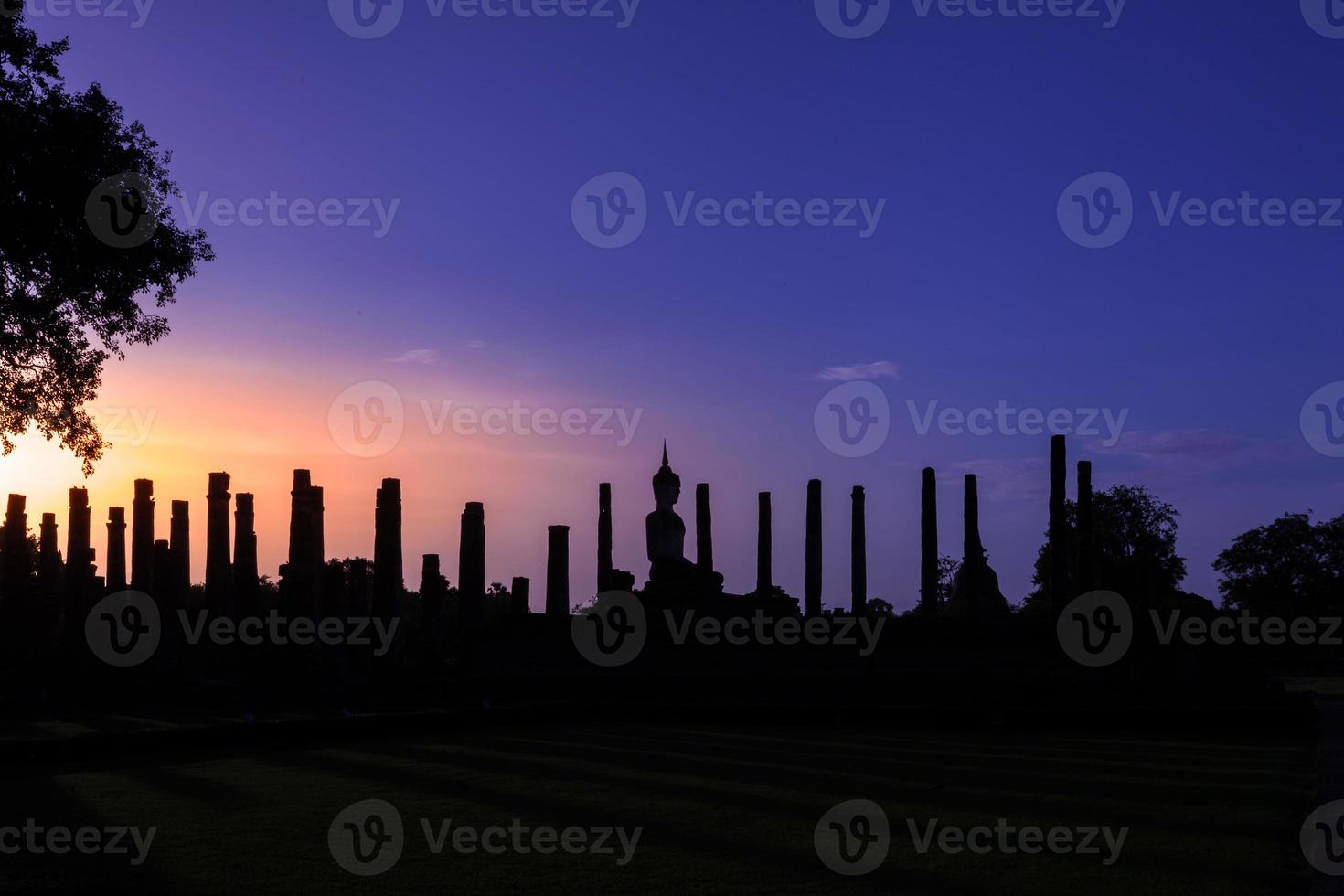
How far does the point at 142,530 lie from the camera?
3394 cm

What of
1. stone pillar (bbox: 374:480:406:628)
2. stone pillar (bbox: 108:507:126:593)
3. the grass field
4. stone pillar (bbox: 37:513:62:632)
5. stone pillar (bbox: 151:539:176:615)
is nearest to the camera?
the grass field

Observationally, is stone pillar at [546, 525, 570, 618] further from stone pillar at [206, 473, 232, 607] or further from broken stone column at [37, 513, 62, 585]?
broken stone column at [37, 513, 62, 585]

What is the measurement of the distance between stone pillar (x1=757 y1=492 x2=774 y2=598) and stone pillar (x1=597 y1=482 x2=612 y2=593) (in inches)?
147

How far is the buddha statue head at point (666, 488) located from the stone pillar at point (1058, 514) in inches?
402

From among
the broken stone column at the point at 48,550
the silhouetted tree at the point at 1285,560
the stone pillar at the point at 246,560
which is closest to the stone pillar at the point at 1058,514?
the stone pillar at the point at 246,560

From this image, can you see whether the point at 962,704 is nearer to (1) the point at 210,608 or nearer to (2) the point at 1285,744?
(2) the point at 1285,744

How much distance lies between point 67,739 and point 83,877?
753 cm

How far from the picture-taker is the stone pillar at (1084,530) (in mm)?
28922

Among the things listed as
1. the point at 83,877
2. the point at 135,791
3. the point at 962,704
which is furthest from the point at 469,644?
the point at 83,877

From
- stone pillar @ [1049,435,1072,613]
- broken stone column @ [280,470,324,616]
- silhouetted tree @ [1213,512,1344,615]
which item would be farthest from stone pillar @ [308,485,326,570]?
silhouetted tree @ [1213,512,1344,615]

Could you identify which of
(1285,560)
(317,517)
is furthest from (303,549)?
(1285,560)

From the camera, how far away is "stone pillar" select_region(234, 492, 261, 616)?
2788 centimetres

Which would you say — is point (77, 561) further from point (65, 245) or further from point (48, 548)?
point (65, 245)

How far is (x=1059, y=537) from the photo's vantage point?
29375 millimetres
